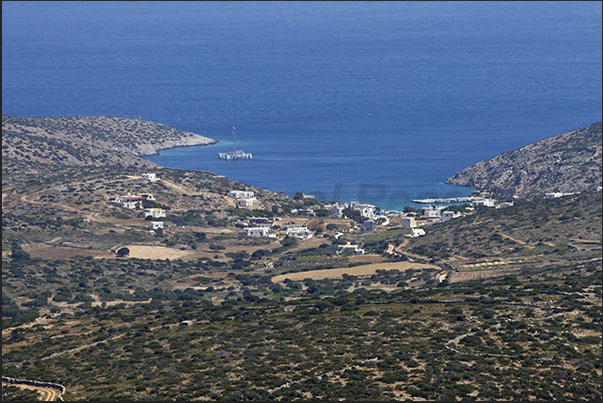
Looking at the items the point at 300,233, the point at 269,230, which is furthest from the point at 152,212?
the point at 300,233

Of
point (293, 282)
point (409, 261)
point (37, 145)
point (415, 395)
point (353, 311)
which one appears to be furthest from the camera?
point (37, 145)

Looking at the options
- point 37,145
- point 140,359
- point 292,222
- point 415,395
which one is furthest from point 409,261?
point 37,145

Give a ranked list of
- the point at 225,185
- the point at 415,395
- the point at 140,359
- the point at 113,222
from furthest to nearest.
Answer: the point at 225,185 < the point at 113,222 < the point at 140,359 < the point at 415,395

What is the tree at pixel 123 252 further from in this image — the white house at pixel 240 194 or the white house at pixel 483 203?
the white house at pixel 483 203

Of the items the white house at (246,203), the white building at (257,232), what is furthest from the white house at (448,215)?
the white house at (246,203)

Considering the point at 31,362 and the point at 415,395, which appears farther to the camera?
the point at 31,362

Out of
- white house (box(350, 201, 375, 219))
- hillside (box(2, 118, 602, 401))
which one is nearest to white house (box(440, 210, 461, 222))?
hillside (box(2, 118, 602, 401))

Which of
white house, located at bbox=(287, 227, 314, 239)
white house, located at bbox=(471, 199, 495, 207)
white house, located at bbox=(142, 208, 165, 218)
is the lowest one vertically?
white house, located at bbox=(287, 227, 314, 239)

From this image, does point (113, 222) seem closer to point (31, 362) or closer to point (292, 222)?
point (292, 222)

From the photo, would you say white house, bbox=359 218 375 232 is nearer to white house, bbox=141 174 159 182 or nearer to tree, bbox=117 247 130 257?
tree, bbox=117 247 130 257
